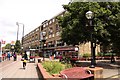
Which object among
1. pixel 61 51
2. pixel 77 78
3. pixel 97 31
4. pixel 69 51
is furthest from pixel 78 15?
pixel 61 51

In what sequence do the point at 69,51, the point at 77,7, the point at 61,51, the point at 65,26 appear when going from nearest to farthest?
the point at 77,7 < the point at 65,26 < the point at 69,51 < the point at 61,51

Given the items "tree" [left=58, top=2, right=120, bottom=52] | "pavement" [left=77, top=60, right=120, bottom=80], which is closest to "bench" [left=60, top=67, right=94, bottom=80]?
"pavement" [left=77, top=60, right=120, bottom=80]

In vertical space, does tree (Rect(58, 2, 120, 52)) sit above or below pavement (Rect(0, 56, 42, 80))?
above

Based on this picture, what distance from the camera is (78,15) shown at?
88.4 feet

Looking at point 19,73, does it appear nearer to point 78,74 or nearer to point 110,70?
point 110,70

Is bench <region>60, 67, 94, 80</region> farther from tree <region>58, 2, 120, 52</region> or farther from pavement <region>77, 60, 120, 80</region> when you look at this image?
tree <region>58, 2, 120, 52</region>

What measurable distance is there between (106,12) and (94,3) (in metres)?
1.83

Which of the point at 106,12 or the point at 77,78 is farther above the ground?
the point at 106,12

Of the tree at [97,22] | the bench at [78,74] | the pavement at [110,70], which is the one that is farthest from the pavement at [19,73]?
the tree at [97,22]

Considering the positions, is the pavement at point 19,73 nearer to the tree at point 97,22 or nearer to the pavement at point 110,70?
the pavement at point 110,70

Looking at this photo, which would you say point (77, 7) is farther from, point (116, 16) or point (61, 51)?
point (61, 51)

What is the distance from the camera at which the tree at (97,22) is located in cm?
2555

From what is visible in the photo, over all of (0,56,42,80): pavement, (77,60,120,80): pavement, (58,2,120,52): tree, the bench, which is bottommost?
(77,60,120,80): pavement

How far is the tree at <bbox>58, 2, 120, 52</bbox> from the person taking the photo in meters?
25.5
